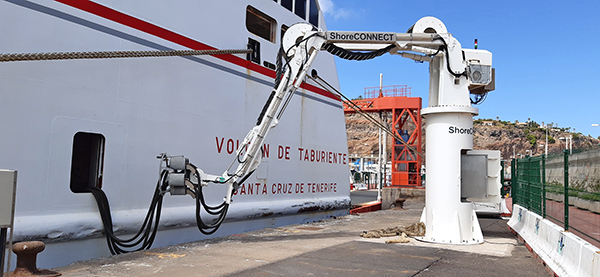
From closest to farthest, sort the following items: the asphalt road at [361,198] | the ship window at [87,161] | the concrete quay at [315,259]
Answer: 1. the concrete quay at [315,259]
2. the ship window at [87,161]
3. the asphalt road at [361,198]

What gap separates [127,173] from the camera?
20.4 feet

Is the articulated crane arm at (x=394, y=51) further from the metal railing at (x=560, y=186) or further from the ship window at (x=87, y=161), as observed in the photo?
the ship window at (x=87, y=161)

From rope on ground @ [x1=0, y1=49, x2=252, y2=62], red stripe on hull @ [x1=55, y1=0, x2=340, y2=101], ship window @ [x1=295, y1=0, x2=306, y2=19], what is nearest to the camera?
rope on ground @ [x1=0, y1=49, x2=252, y2=62]

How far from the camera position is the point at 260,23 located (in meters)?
9.72

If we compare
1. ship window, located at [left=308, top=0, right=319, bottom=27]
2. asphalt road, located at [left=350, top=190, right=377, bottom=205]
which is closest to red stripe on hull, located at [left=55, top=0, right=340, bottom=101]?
ship window, located at [left=308, top=0, right=319, bottom=27]

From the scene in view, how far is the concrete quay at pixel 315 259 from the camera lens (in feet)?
17.6

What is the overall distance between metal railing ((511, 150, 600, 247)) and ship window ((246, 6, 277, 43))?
18.0 ft

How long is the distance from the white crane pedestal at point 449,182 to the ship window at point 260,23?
370 cm

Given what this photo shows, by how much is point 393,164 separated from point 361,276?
1838 centimetres

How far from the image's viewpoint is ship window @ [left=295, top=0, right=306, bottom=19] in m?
10.5

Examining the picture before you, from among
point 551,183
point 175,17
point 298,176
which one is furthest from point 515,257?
point 175,17

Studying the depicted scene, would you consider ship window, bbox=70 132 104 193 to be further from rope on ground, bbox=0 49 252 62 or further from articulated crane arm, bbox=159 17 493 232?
articulated crane arm, bbox=159 17 493 232

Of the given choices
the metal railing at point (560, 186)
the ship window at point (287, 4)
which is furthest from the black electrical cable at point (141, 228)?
the ship window at point (287, 4)

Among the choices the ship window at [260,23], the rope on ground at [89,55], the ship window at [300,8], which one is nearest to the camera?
the rope on ground at [89,55]
